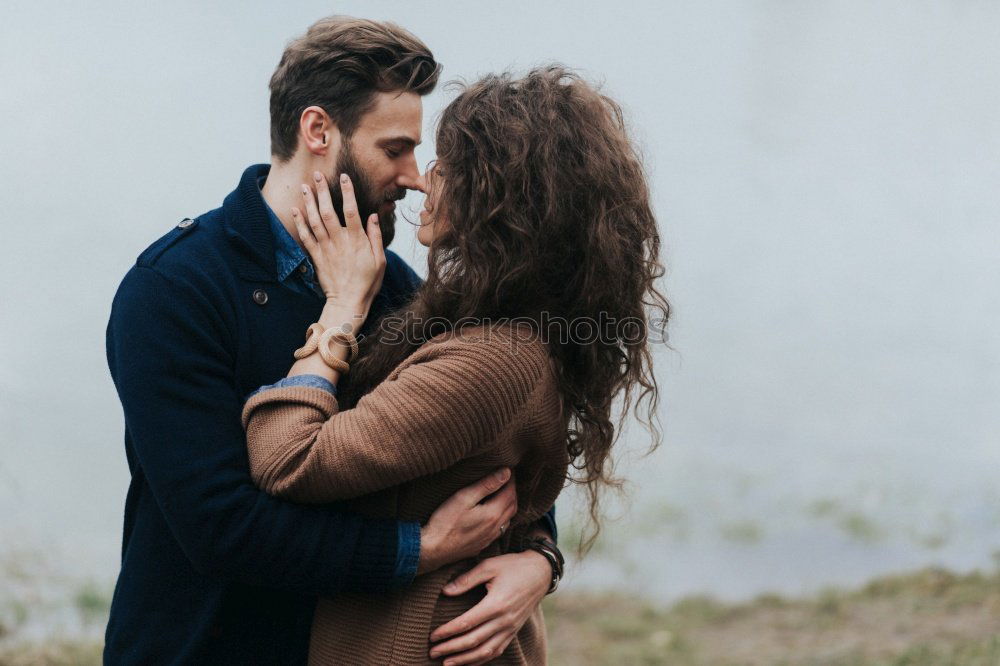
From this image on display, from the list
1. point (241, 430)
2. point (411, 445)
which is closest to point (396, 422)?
point (411, 445)

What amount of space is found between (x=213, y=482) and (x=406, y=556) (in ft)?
1.09

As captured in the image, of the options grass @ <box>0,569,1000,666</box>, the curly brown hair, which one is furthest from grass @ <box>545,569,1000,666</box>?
the curly brown hair

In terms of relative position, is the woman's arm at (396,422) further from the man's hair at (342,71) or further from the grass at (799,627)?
the grass at (799,627)

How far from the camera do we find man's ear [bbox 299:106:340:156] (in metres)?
1.90

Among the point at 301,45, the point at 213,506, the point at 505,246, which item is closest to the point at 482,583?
the point at 213,506

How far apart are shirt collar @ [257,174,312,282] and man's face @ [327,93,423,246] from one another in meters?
0.12

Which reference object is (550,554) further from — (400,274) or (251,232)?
(251,232)

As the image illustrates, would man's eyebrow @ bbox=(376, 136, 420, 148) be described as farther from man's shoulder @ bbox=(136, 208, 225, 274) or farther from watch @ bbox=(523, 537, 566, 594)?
watch @ bbox=(523, 537, 566, 594)

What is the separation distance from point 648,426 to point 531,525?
319 mm

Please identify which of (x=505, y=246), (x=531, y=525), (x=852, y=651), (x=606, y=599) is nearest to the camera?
(x=505, y=246)

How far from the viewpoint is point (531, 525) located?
1.93 meters

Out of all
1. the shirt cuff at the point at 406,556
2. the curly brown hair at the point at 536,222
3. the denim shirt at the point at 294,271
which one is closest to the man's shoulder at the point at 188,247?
the denim shirt at the point at 294,271

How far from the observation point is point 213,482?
1.49m

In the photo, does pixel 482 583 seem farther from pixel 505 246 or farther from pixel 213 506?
pixel 505 246
